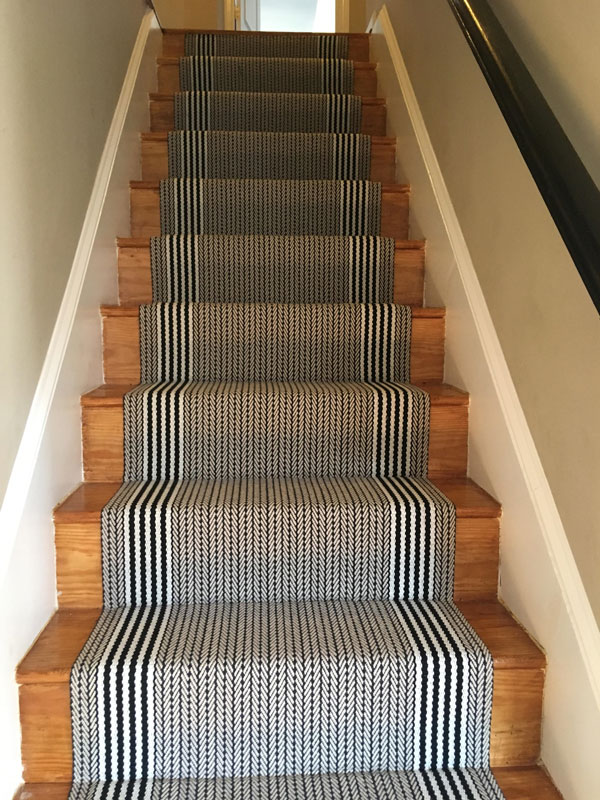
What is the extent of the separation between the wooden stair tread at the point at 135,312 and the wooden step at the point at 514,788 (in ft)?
3.33

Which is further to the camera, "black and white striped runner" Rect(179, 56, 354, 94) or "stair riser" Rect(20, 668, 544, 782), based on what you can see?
"black and white striped runner" Rect(179, 56, 354, 94)

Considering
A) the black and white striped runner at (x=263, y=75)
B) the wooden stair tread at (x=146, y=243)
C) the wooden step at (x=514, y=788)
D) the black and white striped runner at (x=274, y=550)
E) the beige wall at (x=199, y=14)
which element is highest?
the beige wall at (x=199, y=14)

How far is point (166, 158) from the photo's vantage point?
2227 millimetres

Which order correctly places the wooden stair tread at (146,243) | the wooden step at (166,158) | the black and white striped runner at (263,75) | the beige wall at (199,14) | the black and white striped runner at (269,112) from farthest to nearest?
the beige wall at (199,14)
the black and white striped runner at (263,75)
the black and white striped runner at (269,112)
the wooden step at (166,158)
the wooden stair tread at (146,243)

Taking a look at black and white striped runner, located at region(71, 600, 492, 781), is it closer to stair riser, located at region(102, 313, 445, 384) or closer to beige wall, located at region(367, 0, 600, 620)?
beige wall, located at region(367, 0, 600, 620)

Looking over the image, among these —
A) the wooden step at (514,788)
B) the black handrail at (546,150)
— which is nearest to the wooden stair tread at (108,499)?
the wooden step at (514,788)

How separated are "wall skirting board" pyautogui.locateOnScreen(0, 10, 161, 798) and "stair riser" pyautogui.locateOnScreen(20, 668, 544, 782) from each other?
2cm

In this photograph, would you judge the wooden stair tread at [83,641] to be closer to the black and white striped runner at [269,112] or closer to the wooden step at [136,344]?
the wooden step at [136,344]

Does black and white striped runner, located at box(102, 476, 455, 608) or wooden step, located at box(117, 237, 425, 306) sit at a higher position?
wooden step, located at box(117, 237, 425, 306)

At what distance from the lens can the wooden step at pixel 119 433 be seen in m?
1.43

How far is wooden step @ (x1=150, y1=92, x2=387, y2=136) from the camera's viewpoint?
2.45 metres

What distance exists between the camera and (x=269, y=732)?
3.41ft

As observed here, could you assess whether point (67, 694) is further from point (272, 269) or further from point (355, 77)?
point (355, 77)

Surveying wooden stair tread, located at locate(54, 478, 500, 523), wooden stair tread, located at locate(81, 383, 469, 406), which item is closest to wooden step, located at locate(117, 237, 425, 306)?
wooden stair tread, located at locate(81, 383, 469, 406)
